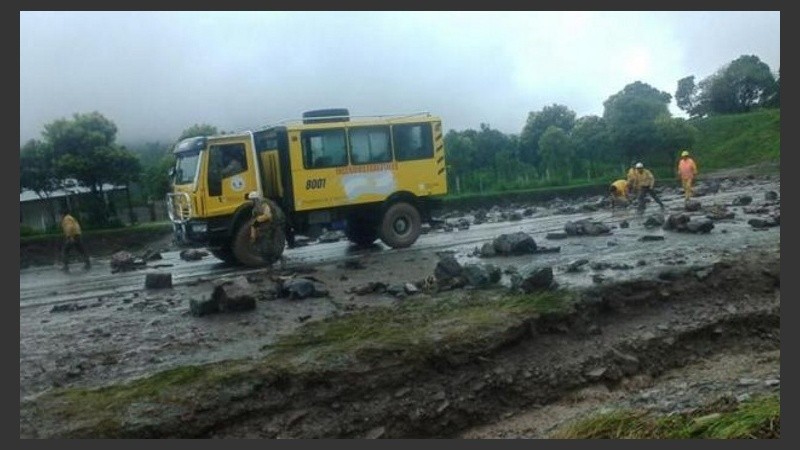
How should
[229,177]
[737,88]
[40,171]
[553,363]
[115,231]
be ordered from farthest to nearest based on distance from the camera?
[229,177] < [737,88] < [553,363] < [115,231] < [40,171]

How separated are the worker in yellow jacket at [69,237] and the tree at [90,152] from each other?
147 mm

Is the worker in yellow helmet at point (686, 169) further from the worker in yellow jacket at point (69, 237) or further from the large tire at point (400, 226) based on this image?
the worker in yellow jacket at point (69, 237)

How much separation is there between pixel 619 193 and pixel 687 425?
101 inches

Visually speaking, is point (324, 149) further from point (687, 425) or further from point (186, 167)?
point (687, 425)

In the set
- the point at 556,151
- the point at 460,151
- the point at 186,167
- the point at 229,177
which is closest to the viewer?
the point at 556,151

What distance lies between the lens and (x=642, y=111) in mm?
7492

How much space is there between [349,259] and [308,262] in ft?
1.52

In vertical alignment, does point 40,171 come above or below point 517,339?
above

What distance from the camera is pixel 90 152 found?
6141mm

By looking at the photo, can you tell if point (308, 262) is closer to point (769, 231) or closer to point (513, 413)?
point (513, 413)

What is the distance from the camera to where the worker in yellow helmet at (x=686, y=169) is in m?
7.79

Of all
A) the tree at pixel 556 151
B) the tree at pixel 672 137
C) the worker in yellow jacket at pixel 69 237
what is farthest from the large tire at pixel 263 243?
the tree at pixel 672 137

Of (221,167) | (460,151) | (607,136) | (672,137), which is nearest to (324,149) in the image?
(460,151)

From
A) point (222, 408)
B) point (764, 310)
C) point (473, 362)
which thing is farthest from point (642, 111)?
point (222, 408)
